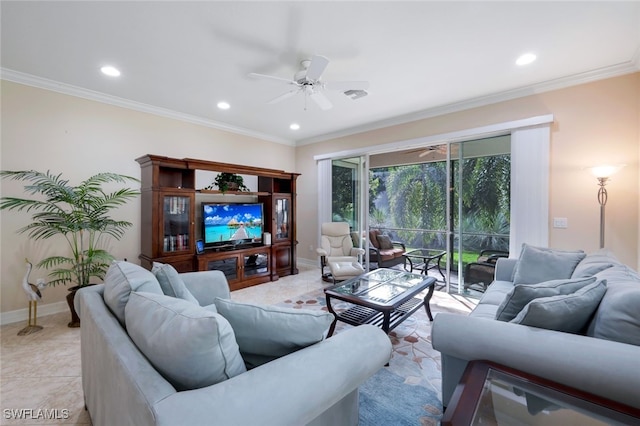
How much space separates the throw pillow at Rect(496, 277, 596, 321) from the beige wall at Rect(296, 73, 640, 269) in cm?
196

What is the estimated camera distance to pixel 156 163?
335 centimetres

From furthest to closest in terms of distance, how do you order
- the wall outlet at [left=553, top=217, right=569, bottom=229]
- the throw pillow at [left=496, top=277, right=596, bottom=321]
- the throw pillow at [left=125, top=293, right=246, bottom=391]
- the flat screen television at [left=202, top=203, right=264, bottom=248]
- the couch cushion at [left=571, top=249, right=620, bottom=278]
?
the flat screen television at [left=202, top=203, right=264, bottom=248] < the wall outlet at [left=553, top=217, right=569, bottom=229] < the couch cushion at [left=571, top=249, right=620, bottom=278] < the throw pillow at [left=496, top=277, right=596, bottom=321] < the throw pillow at [left=125, top=293, right=246, bottom=391]

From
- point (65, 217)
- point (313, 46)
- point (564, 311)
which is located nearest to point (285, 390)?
point (564, 311)

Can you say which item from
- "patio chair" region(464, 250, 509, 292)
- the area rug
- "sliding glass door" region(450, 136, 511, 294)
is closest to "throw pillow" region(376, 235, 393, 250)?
"sliding glass door" region(450, 136, 511, 294)

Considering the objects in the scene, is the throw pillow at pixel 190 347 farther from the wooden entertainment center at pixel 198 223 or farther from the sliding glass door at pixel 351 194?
the sliding glass door at pixel 351 194

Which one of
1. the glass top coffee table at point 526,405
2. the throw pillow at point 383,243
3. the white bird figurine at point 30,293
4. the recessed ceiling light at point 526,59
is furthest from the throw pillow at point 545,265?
the white bird figurine at point 30,293

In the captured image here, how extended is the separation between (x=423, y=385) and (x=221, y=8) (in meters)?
3.07

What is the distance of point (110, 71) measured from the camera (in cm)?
279

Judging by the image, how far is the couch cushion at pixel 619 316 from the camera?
1.16 metres

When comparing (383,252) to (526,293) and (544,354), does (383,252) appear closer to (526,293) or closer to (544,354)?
(526,293)

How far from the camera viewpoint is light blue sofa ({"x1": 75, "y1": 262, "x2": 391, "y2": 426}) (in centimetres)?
Answer: 71

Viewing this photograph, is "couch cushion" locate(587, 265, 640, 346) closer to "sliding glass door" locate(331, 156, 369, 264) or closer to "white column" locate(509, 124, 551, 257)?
"white column" locate(509, 124, 551, 257)

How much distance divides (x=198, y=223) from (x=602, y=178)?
496cm

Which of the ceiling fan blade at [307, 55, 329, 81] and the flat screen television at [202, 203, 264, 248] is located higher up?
the ceiling fan blade at [307, 55, 329, 81]
